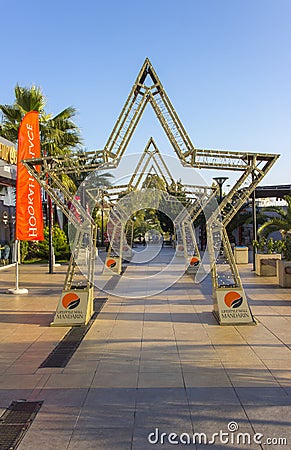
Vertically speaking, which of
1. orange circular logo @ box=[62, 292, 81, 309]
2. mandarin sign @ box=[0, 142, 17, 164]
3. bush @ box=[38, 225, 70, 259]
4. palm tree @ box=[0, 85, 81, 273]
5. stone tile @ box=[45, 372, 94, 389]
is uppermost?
palm tree @ box=[0, 85, 81, 273]

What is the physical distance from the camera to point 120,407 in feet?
17.3

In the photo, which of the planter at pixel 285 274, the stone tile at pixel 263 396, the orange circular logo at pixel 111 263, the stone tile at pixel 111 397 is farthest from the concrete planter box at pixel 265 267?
the stone tile at pixel 111 397

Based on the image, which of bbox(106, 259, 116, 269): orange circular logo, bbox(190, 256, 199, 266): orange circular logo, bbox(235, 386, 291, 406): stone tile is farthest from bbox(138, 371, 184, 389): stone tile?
bbox(106, 259, 116, 269): orange circular logo

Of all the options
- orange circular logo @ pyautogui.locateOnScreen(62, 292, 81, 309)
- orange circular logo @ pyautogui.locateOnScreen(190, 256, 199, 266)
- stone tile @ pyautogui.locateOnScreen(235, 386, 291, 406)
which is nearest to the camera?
stone tile @ pyautogui.locateOnScreen(235, 386, 291, 406)

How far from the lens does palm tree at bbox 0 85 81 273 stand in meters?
20.6

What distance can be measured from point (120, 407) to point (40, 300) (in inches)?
323

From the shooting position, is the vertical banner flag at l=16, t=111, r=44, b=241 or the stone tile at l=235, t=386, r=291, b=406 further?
the vertical banner flag at l=16, t=111, r=44, b=241

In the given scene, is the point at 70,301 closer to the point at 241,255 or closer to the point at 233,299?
the point at 233,299

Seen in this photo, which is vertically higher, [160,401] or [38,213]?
[38,213]

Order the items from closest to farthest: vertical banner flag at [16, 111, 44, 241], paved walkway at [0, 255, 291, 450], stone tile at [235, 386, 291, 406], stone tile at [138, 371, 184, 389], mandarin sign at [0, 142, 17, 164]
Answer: paved walkway at [0, 255, 291, 450]
stone tile at [235, 386, 291, 406]
stone tile at [138, 371, 184, 389]
vertical banner flag at [16, 111, 44, 241]
mandarin sign at [0, 142, 17, 164]

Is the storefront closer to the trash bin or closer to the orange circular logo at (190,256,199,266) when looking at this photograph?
the orange circular logo at (190,256,199,266)

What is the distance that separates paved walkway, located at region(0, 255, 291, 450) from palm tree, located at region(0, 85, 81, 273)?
37.4 ft

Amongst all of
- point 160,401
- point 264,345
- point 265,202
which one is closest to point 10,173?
point 264,345

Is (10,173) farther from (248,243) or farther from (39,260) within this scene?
(248,243)
